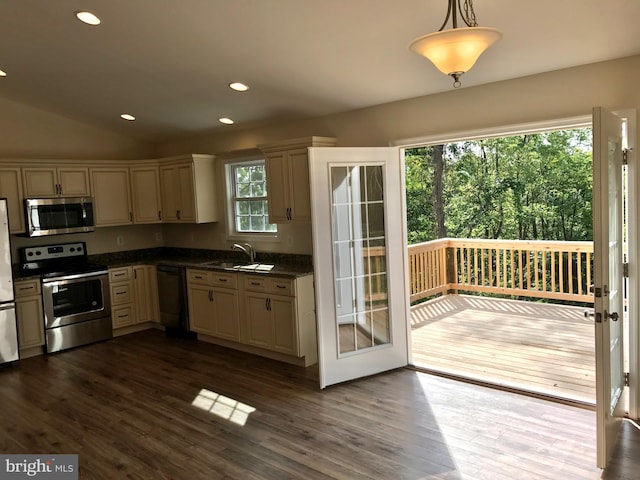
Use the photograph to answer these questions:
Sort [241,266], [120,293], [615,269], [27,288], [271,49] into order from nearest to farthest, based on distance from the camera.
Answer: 1. [615,269]
2. [271,49]
3. [27,288]
4. [241,266]
5. [120,293]

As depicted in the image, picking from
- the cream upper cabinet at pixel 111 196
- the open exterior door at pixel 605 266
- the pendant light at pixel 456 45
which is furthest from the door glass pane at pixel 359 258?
the cream upper cabinet at pixel 111 196

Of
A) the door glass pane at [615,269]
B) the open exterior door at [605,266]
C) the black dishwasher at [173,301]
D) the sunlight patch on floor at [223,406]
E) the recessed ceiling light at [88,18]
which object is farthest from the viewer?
the black dishwasher at [173,301]

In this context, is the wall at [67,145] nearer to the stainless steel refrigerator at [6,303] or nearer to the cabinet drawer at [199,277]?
the stainless steel refrigerator at [6,303]

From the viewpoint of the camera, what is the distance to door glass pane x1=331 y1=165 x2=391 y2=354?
426 centimetres

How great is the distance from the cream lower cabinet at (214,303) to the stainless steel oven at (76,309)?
1065mm

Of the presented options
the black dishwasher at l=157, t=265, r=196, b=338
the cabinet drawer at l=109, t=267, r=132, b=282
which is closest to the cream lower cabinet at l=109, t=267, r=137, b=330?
the cabinet drawer at l=109, t=267, r=132, b=282

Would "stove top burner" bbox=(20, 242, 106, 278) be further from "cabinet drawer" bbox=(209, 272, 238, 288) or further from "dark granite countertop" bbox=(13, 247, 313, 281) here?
"cabinet drawer" bbox=(209, 272, 238, 288)

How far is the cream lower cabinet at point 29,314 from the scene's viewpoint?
17.4 ft

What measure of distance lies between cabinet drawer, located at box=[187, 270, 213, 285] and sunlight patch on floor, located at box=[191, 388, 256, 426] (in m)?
1.60

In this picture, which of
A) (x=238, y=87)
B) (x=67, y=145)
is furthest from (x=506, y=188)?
(x=67, y=145)

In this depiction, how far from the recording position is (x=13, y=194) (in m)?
5.47

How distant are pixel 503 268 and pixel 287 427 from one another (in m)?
4.67

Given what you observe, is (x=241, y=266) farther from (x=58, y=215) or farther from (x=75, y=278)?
(x=58, y=215)

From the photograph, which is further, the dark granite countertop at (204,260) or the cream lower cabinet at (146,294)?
the cream lower cabinet at (146,294)
